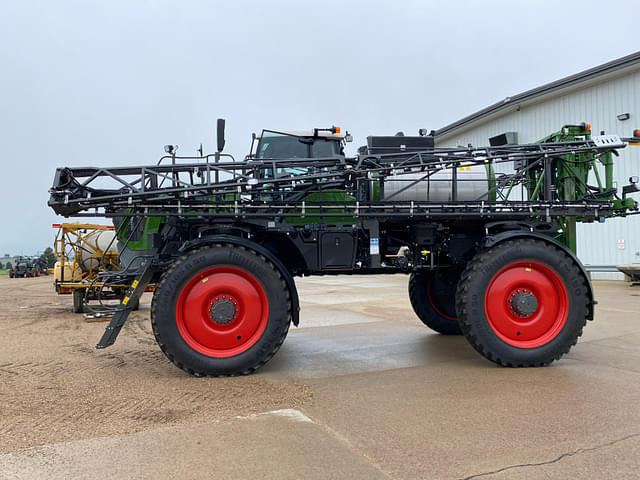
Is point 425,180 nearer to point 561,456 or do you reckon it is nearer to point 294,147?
point 294,147

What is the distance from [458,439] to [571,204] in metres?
3.80

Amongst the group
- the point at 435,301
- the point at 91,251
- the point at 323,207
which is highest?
the point at 323,207

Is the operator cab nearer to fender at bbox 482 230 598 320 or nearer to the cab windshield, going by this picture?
the cab windshield

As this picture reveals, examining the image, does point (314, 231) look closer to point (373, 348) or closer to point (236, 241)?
point (236, 241)

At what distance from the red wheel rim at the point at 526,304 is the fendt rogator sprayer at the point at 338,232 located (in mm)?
14

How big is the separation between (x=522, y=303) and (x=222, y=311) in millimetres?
3337

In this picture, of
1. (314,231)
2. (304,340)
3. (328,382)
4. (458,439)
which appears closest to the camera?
(458,439)

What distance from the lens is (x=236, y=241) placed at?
5387 millimetres

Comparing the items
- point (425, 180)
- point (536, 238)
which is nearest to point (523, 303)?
point (536, 238)

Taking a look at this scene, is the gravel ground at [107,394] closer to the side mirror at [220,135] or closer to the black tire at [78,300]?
the side mirror at [220,135]

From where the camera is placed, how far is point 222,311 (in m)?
5.27

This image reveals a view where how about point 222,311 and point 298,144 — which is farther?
point 298,144

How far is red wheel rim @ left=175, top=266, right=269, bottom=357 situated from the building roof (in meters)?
18.2

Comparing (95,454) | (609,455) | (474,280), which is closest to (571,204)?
(474,280)
